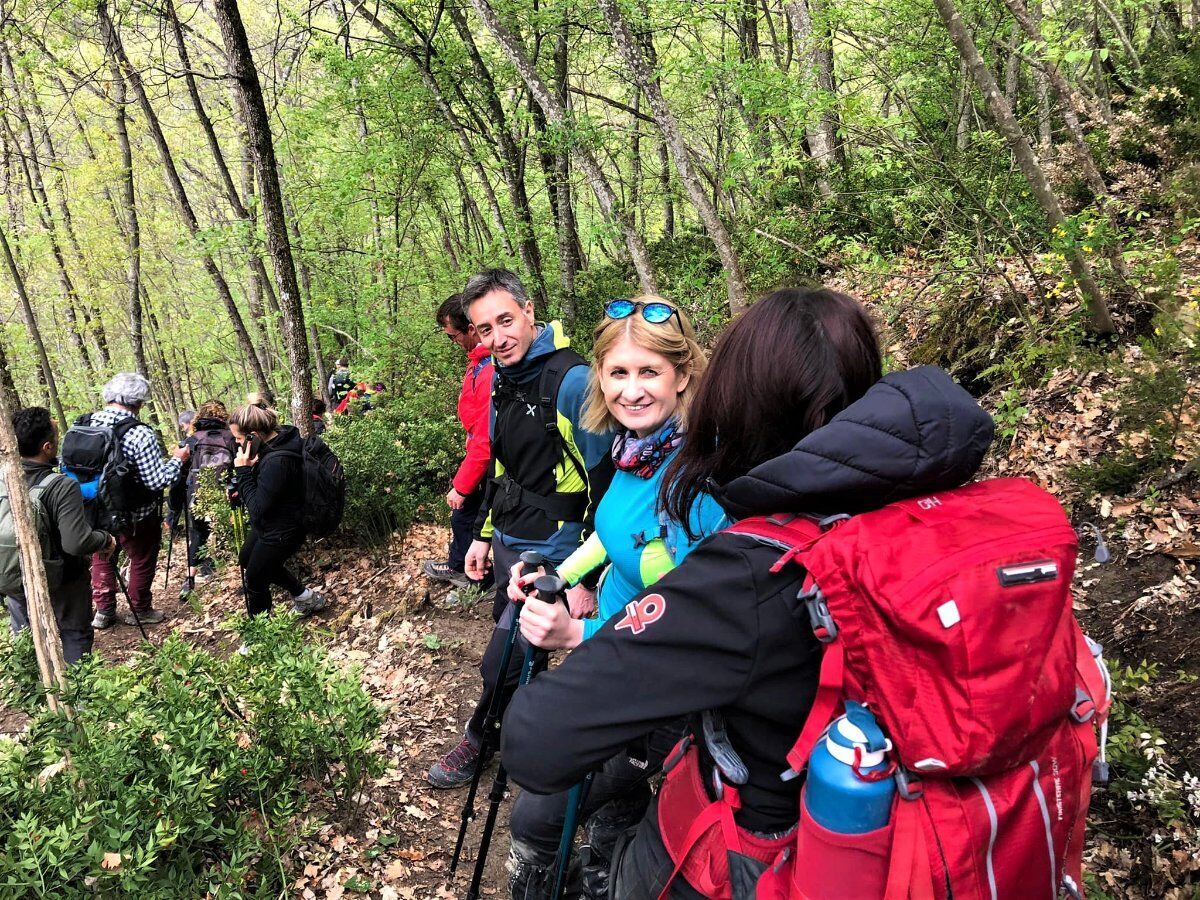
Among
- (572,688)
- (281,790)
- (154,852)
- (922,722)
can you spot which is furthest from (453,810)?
(922,722)

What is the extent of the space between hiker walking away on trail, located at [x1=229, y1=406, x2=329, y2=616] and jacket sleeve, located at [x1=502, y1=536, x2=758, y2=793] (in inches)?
197

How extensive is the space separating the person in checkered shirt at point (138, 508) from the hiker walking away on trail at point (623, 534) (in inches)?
230

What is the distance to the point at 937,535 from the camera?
112 centimetres

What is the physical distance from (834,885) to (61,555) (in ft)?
18.7

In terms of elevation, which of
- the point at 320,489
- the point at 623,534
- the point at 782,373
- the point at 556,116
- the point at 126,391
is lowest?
the point at 320,489

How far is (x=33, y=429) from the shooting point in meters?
4.95

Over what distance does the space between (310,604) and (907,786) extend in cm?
646

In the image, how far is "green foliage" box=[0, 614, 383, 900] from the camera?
2.36 metres

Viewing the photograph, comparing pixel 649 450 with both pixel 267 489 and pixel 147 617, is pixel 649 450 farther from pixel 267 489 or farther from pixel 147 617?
pixel 147 617

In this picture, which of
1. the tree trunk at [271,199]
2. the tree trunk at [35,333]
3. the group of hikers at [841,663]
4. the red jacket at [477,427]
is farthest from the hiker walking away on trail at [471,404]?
the tree trunk at [35,333]

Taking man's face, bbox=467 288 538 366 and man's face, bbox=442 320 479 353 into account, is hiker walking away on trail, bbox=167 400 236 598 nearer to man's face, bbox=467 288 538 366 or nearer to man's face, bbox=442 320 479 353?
man's face, bbox=442 320 479 353

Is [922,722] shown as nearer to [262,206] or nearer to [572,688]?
[572,688]

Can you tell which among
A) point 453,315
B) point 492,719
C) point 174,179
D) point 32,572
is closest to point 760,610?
point 492,719

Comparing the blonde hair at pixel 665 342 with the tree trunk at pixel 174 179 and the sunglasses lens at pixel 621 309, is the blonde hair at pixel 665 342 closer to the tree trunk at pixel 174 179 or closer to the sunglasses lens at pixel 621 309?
the sunglasses lens at pixel 621 309
